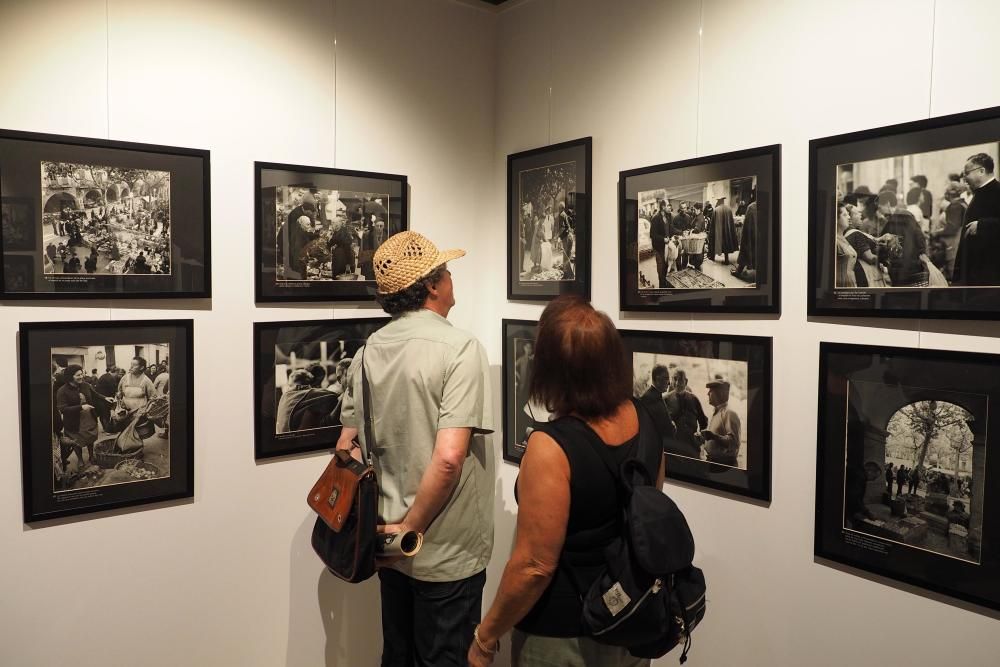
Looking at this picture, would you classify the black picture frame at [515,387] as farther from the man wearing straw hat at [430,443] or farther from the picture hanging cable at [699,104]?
the picture hanging cable at [699,104]

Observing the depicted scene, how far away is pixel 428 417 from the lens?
2.30 meters

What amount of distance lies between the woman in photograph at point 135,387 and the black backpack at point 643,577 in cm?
170

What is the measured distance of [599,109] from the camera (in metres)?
2.86

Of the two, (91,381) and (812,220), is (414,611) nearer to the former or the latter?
(91,381)

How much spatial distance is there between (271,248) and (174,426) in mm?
775

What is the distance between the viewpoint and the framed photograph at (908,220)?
1.76 meters

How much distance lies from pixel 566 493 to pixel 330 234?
5.76ft

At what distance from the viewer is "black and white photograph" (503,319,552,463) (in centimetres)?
323

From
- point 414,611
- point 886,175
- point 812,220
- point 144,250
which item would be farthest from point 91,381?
point 886,175

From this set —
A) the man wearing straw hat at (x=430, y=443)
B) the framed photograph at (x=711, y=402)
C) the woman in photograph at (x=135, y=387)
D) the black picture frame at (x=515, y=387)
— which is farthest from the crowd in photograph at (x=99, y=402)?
the framed photograph at (x=711, y=402)

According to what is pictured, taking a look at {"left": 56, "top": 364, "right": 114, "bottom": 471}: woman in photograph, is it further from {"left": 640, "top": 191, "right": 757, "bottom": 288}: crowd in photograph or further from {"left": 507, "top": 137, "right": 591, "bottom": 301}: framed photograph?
{"left": 640, "top": 191, "right": 757, "bottom": 288}: crowd in photograph

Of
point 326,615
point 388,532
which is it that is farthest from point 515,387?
point 326,615

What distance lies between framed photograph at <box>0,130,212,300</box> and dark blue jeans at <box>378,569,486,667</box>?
4.37ft

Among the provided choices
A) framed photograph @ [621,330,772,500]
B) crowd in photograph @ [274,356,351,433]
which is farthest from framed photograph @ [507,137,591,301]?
crowd in photograph @ [274,356,351,433]
